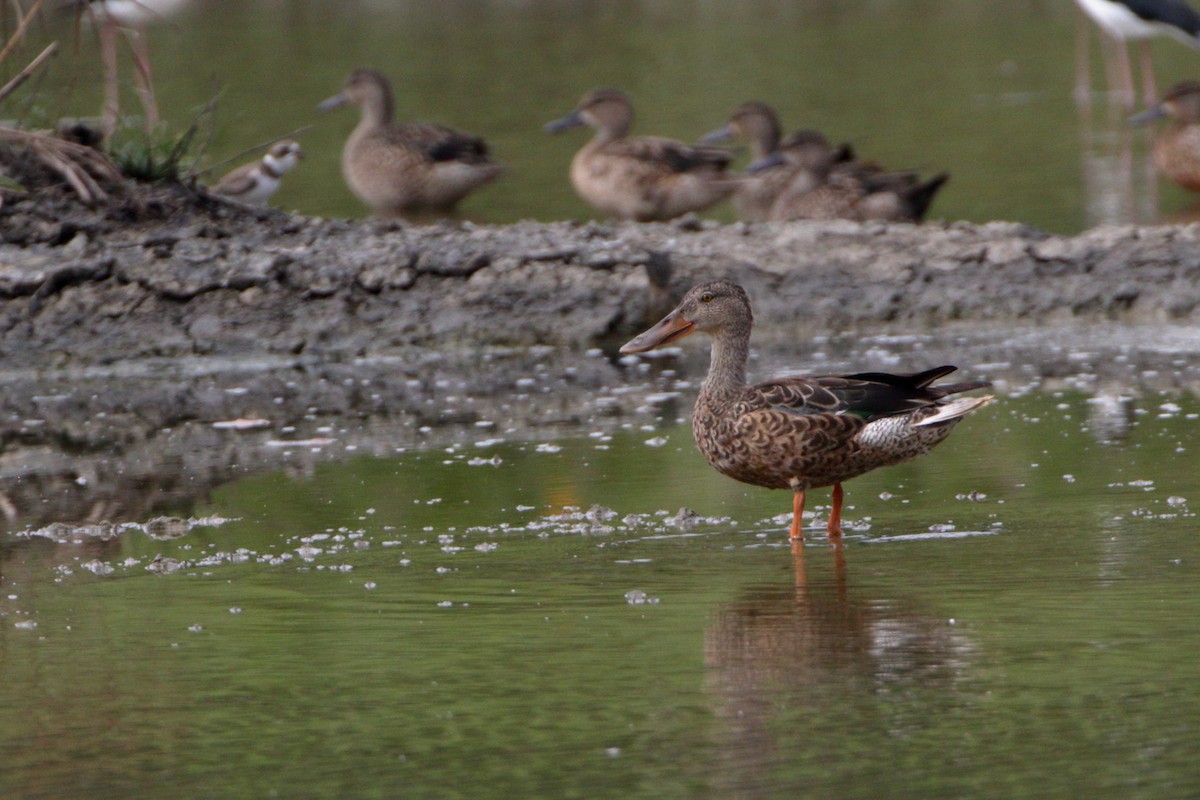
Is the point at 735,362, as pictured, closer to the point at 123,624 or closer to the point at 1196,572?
the point at 1196,572

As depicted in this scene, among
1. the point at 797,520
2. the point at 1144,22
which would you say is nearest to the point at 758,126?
the point at 1144,22

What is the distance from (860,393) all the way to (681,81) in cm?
1788

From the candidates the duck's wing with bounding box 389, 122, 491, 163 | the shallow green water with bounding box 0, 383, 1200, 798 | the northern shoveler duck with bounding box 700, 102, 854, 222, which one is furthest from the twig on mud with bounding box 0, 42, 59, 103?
the northern shoveler duck with bounding box 700, 102, 854, 222

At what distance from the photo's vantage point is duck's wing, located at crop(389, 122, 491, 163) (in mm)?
15805

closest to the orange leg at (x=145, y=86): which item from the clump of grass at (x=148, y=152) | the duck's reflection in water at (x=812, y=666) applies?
the clump of grass at (x=148, y=152)

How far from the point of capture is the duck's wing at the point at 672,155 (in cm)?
1473

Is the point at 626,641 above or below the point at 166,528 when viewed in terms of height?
below

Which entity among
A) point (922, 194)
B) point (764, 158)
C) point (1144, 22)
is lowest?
point (922, 194)

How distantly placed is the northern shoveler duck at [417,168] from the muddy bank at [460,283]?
14.1 ft

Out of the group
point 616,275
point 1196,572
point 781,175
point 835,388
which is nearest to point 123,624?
point 835,388

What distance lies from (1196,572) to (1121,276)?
5529 mm

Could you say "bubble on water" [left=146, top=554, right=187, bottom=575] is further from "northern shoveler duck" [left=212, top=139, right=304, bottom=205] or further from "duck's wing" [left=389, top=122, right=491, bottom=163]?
"duck's wing" [left=389, top=122, right=491, bottom=163]

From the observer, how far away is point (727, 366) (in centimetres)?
731

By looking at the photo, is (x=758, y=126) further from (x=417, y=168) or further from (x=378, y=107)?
(x=378, y=107)
